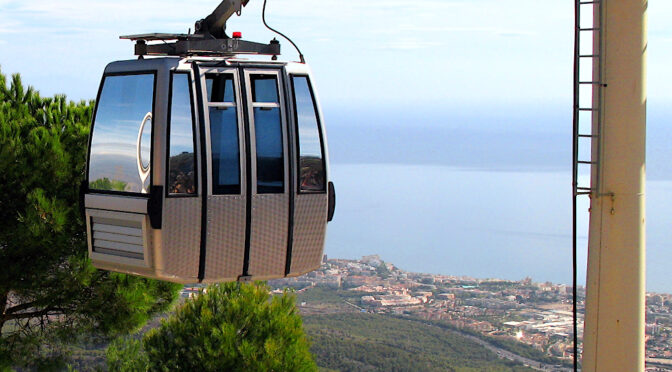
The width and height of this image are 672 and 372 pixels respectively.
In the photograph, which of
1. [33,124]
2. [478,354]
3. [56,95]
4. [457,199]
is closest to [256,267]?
[33,124]

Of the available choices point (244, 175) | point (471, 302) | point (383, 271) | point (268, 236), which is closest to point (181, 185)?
point (244, 175)

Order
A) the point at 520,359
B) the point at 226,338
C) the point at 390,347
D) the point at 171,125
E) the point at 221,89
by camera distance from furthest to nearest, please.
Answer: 1. the point at 520,359
2. the point at 390,347
3. the point at 226,338
4. the point at 221,89
5. the point at 171,125

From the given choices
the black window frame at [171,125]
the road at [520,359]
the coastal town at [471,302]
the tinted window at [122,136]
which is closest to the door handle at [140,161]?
the tinted window at [122,136]

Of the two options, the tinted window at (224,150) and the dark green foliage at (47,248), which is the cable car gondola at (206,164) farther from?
the dark green foliage at (47,248)

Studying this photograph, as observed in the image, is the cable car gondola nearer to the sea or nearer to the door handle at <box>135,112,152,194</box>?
the door handle at <box>135,112,152,194</box>

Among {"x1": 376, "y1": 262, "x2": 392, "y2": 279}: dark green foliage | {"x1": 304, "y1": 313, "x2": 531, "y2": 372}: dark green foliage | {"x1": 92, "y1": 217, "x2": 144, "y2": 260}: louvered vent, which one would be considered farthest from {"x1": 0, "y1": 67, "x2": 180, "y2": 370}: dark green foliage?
{"x1": 376, "y1": 262, "x2": 392, "y2": 279}: dark green foliage

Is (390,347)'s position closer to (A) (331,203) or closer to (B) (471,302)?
(B) (471,302)

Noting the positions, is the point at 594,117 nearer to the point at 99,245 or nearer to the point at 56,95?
the point at 99,245
